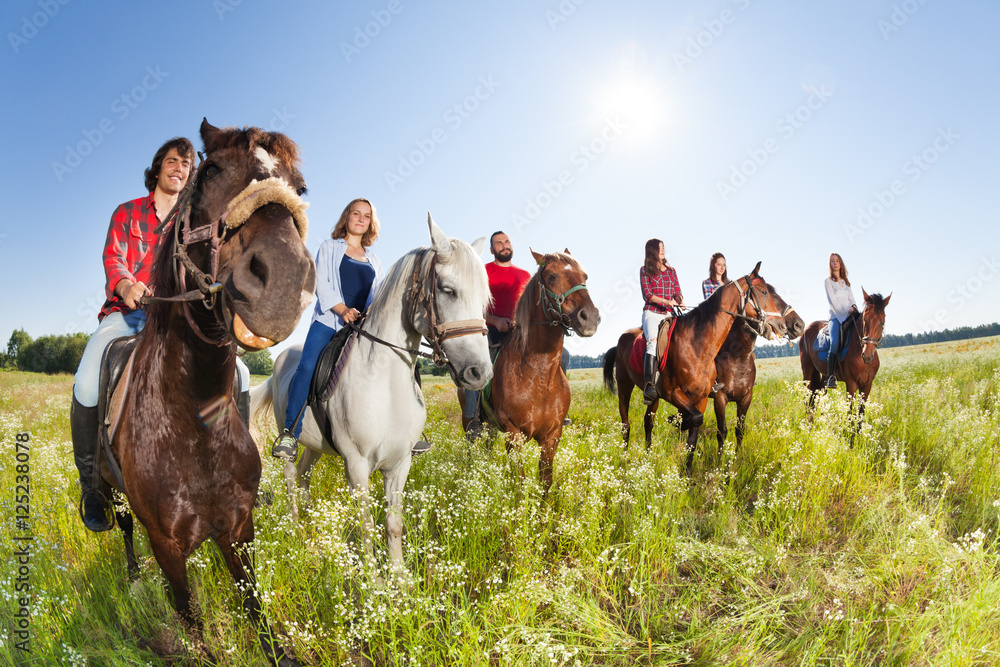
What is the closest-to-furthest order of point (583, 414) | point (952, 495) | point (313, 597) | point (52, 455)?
point (313, 597) → point (52, 455) → point (952, 495) → point (583, 414)

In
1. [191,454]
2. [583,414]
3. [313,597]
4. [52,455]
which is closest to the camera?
[191,454]

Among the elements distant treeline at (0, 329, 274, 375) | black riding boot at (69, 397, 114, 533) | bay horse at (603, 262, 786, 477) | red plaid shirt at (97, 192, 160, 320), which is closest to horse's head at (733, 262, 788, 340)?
bay horse at (603, 262, 786, 477)

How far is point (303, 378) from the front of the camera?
3893mm

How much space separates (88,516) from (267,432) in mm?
2384

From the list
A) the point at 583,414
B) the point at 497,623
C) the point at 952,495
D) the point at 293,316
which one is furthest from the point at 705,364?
the point at 293,316

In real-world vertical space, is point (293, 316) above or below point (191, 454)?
above

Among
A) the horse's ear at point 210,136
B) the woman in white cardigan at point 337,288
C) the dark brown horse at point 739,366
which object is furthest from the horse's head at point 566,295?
the dark brown horse at point 739,366

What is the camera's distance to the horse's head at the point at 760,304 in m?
6.75

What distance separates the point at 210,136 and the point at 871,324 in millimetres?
10575

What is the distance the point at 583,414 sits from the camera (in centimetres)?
1030

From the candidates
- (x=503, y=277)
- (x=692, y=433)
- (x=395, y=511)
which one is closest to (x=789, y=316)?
(x=692, y=433)

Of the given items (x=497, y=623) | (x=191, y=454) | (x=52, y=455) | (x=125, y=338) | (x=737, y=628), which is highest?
(x=125, y=338)

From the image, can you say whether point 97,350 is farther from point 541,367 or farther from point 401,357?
point 541,367

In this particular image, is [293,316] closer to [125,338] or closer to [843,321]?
[125,338]
